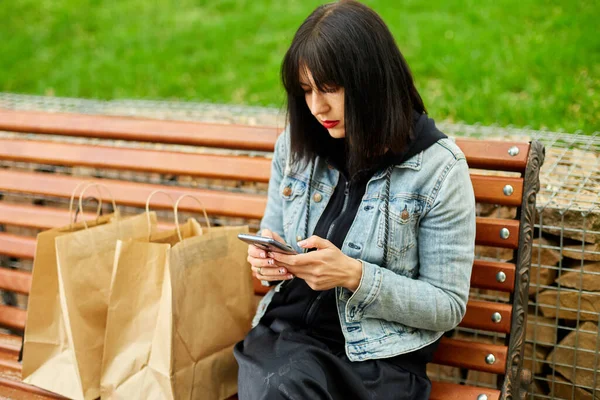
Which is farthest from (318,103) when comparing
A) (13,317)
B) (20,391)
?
(13,317)

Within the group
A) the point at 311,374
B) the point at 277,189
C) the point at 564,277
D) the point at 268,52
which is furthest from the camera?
the point at 268,52

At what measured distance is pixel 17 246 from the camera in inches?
116

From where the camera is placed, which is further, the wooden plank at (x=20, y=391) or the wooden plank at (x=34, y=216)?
the wooden plank at (x=34, y=216)

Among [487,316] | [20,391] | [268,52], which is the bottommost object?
[20,391]

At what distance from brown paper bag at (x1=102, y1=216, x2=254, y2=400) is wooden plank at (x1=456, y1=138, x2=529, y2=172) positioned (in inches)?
32.1

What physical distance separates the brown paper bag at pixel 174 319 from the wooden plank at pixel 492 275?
0.78 meters

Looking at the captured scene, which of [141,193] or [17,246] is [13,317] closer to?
[17,246]

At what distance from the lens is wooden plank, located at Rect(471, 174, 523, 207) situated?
2.20 meters

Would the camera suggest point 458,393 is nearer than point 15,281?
Yes

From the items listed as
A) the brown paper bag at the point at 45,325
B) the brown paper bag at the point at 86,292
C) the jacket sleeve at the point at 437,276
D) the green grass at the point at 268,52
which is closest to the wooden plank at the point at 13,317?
the brown paper bag at the point at 45,325

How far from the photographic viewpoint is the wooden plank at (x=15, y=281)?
288 cm

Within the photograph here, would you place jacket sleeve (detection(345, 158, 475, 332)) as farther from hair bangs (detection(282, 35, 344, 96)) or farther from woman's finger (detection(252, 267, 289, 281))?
hair bangs (detection(282, 35, 344, 96))

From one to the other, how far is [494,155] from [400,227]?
47 cm

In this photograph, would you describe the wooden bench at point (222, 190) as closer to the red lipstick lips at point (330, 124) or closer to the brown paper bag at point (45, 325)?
the brown paper bag at point (45, 325)
